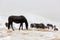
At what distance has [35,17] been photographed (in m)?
53.8

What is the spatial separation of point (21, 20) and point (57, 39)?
7117 millimetres

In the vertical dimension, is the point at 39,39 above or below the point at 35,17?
below

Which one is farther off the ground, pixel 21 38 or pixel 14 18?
pixel 14 18

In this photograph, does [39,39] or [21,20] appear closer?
[39,39]

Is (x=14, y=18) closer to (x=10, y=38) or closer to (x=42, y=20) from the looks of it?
(x=10, y=38)

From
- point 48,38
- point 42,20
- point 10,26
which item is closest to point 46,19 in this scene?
point 42,20

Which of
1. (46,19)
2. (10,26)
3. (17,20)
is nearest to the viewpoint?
(17,20)

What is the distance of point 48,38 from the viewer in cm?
1571

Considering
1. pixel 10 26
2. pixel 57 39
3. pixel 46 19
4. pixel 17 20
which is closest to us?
pixel 57 39

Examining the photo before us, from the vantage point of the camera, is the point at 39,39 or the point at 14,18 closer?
the point at 39,39

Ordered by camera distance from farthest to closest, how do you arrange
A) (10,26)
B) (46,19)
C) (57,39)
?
(46,19), (10,26), (57,39)

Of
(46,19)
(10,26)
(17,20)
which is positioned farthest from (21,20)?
(46,19)

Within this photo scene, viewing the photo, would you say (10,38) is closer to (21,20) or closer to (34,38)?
(34,38)

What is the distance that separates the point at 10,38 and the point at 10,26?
30.6ft
